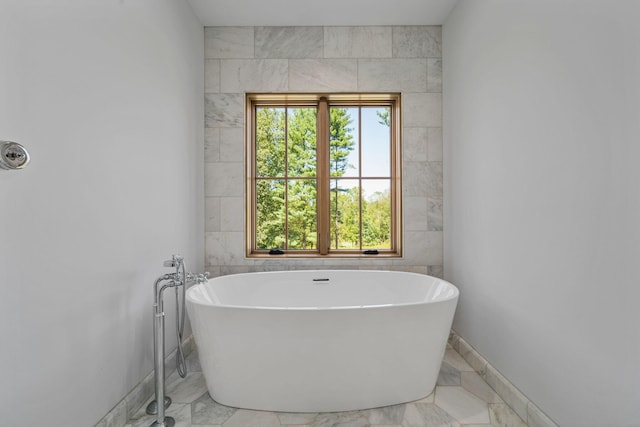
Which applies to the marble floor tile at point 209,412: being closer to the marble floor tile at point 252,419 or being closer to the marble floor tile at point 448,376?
the marble floor tile at point 252,419

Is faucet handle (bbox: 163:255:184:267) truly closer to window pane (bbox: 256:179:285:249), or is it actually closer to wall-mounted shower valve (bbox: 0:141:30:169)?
wall-mounted shower valve (bbox: 0:141:30:169)

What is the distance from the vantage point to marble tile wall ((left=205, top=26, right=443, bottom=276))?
9.38ft

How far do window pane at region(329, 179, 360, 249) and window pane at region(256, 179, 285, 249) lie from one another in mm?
437

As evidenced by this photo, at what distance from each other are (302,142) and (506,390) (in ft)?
7.47

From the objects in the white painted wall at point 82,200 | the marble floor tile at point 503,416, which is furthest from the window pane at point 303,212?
the marble floor tile at point 503,416

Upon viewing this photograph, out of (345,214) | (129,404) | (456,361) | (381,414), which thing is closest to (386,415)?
(381,414)

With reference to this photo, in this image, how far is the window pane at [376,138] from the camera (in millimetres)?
3062

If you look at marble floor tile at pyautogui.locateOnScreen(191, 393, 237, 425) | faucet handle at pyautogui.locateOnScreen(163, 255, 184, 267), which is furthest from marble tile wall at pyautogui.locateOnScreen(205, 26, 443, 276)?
marble floor tile at pyautogui.locateOnScreen(191, 393, 237, 425)

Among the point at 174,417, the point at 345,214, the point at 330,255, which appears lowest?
the point at 174,417

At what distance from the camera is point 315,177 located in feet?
9.96

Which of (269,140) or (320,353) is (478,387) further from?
(269,140)

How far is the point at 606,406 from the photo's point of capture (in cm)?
125

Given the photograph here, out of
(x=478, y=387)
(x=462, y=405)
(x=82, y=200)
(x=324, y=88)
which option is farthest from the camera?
(x=324, y=88)

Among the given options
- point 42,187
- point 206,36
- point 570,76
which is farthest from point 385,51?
point 42,187
